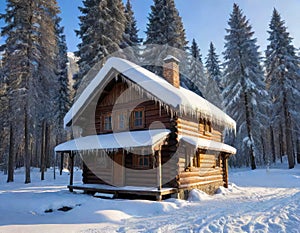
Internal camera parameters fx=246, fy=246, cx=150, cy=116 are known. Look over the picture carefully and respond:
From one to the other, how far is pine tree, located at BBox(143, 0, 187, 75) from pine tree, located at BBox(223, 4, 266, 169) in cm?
574

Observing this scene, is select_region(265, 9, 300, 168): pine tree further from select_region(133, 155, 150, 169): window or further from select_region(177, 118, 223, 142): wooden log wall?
select_region(133, 155, 150, 169): window

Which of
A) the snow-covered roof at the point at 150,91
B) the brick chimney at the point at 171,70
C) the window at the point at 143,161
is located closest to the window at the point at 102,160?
the window at the point at 143,161

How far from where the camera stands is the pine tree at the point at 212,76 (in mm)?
33200

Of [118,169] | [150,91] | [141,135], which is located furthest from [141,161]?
[150,91]

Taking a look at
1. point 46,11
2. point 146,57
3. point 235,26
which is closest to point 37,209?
point 46,11

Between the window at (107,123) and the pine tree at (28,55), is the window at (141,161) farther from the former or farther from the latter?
the pine tree at (28,55)

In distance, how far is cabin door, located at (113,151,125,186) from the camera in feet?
43.5

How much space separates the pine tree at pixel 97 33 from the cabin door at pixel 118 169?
990 centimetres

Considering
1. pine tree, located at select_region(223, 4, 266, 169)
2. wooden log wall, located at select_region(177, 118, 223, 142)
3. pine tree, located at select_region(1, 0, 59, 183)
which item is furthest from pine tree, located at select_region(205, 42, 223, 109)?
pine tree, located at select_region(1, 0, 59, 183)

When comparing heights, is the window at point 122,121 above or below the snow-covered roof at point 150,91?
below

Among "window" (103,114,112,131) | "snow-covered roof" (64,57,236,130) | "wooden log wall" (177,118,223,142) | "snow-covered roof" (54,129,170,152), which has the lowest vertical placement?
"snow-covered roof" (54,129,170,152)

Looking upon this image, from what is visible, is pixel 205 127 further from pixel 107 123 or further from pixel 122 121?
pixel 107 123

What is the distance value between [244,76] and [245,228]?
2226 cm

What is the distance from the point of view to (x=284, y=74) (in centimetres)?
2709
